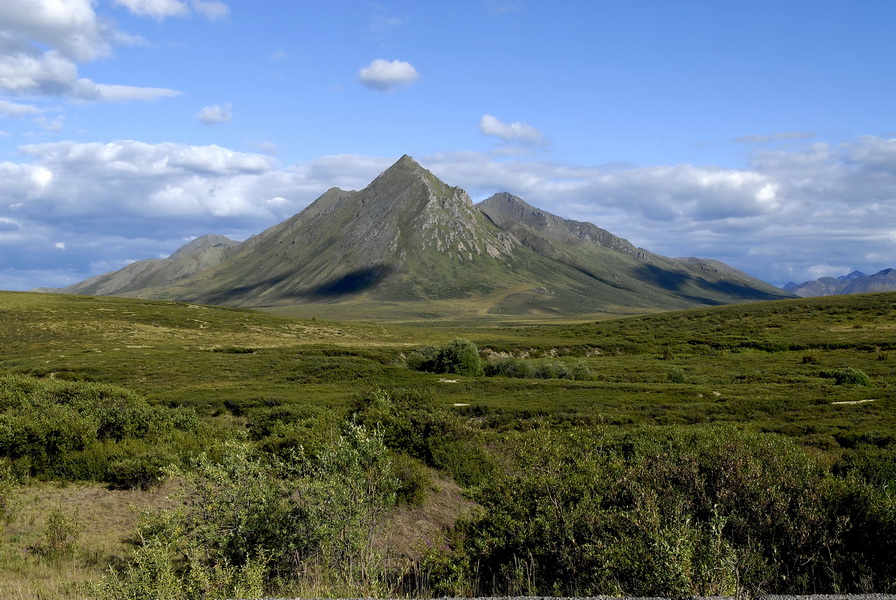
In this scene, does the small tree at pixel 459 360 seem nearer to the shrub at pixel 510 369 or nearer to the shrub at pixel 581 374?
the shrub at pixel 510 369

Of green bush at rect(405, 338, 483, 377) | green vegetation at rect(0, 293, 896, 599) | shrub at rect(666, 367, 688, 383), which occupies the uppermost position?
green vegetation at rect(0, 293, 896, 599)

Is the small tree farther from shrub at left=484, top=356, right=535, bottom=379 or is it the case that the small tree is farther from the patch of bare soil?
the patch of bare soil

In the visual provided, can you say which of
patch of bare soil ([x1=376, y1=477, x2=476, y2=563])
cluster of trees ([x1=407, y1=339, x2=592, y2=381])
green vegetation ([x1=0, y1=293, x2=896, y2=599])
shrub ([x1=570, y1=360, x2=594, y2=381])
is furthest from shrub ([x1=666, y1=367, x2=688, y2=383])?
patch of bare soil ([x1=376, y1=477, x2=476, y2=563])

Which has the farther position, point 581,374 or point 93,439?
point 581,374

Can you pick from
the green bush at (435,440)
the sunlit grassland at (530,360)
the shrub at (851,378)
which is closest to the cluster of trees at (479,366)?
the sunlit grassland at (530,360)

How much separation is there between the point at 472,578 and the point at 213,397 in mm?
29839

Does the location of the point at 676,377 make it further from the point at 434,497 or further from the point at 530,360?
the point at 434,497

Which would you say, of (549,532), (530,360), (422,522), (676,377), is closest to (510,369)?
(530,360)

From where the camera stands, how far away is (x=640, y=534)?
8.66 meters

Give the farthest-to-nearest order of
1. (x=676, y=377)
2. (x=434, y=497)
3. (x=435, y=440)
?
(x=676, y=377)
(x=435, y=440)
(x=434, y=497)

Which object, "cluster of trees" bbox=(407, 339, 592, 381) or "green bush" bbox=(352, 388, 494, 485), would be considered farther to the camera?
"cluster of trees" bbox=(407, 339, 592, 381)

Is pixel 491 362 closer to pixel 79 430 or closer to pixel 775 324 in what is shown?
pixel 79 430

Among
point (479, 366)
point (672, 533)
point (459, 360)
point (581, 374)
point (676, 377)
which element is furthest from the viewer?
point (479, 366)

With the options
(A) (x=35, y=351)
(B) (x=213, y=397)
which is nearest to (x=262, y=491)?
(B) (x=213, y=397)
